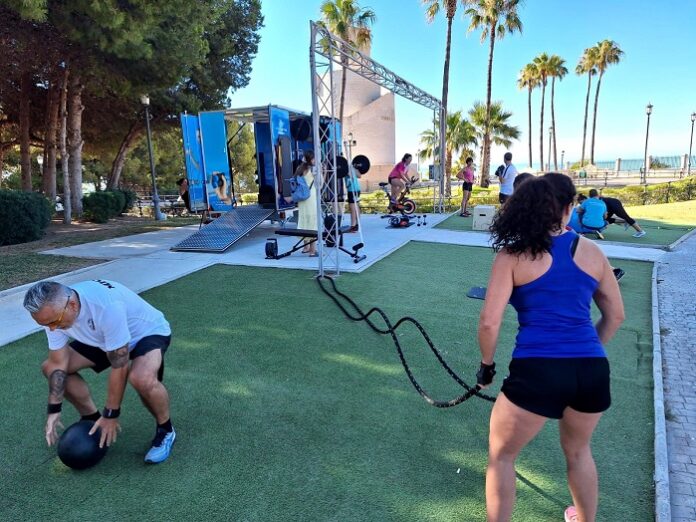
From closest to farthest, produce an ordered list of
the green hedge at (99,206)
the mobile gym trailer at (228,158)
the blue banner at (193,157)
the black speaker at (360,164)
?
the black speaker at (360,164)
the mobile gym trailer at (228,158)
the blue banner at (193,157)
the green hedge at (99,206)

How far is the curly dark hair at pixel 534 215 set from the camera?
171cm

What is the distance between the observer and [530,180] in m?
1.80

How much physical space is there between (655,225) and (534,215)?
1344 centimetres

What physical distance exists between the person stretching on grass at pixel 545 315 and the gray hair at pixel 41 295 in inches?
80.3

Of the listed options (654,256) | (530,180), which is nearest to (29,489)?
(530,180)

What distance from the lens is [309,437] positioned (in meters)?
2.99

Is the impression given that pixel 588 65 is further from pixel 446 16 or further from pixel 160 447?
pixel 160 447

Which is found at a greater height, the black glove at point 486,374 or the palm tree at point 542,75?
the palm tree at point 542,75

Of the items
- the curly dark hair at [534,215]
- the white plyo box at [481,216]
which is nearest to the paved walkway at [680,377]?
the curly dark hair at [534,215]

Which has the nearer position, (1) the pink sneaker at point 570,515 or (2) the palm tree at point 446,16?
(1) the pink sneaker at point 570,515

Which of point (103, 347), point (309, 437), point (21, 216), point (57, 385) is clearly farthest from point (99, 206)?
point (309, 437)

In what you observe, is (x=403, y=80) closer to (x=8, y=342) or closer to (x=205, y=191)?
(x=205, y=191)

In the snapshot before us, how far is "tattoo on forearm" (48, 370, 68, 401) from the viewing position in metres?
2.57

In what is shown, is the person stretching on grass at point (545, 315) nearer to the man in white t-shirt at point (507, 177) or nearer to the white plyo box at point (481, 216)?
the man in white t-shirt at point (507, 177)
